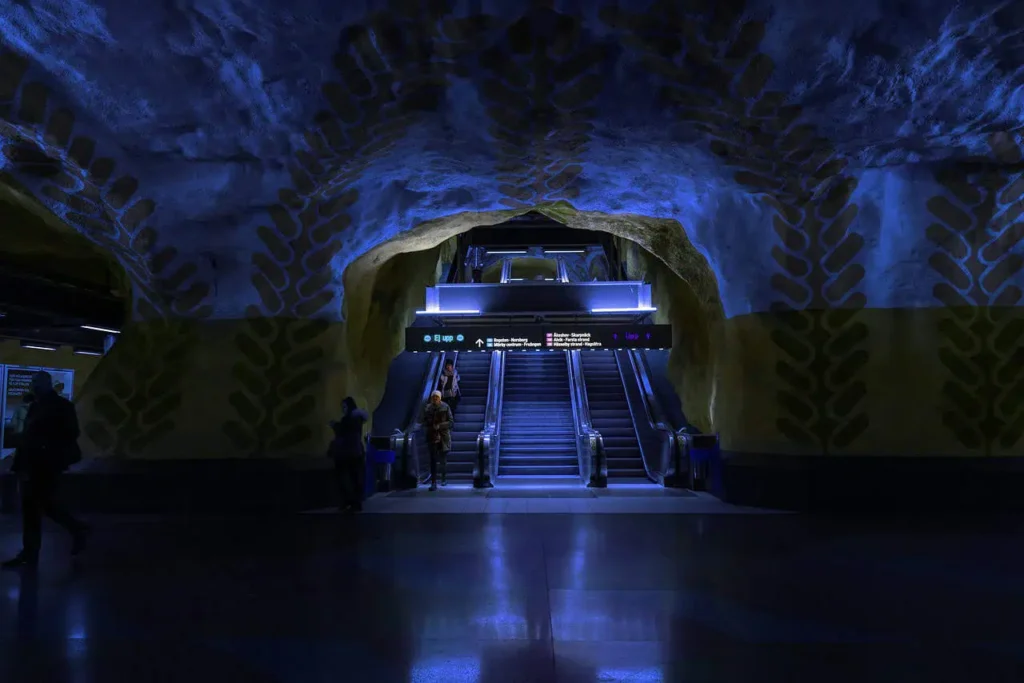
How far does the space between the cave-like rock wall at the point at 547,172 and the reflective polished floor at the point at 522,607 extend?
1892 millimetres

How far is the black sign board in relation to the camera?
11.5m

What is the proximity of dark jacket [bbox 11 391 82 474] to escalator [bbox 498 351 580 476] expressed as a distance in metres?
7.29

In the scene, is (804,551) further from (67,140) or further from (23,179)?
(23,179)

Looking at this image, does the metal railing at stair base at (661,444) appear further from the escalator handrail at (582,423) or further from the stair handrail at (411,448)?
the stair handrail at (411,448)

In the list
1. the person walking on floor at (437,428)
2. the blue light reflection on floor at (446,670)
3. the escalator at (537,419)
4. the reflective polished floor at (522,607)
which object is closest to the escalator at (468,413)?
the escalator at (537,419)

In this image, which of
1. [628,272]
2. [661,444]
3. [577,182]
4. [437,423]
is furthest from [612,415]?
[628,272]

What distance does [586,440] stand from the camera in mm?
10953

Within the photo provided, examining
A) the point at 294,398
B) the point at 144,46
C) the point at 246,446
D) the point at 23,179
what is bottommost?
the point at 246,446

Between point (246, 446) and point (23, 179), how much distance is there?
357cm

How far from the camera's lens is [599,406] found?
1369 cm

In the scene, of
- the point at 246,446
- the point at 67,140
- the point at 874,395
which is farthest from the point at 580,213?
the point at 67,140

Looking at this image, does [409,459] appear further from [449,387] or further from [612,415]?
[612,415]

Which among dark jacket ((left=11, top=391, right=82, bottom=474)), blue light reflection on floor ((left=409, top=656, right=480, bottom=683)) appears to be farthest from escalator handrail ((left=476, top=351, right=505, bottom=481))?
blue light reflection on floor ((left=409, top=656, right=480, bottom=683))

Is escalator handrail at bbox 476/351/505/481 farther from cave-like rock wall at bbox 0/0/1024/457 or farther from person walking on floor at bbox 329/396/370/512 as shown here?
cave-like rock wall at bbox 0/0/1024/457
